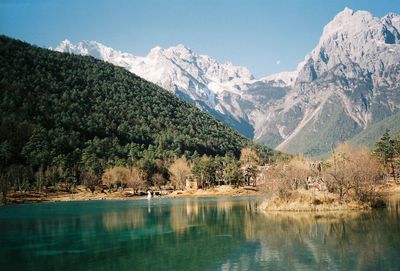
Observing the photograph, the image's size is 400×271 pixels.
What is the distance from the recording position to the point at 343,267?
36.7 m

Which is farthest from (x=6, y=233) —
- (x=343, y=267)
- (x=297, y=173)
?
(x=297, y=173)

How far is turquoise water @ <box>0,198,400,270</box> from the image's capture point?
132 ft

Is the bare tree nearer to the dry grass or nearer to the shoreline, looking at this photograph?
the shoreline

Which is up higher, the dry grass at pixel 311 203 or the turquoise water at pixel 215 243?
the dry grass at pixel 311 203

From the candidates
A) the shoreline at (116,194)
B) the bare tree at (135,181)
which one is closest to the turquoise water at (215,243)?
the shoreline at (116,194)

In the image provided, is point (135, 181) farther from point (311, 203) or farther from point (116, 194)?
point (311, 203)

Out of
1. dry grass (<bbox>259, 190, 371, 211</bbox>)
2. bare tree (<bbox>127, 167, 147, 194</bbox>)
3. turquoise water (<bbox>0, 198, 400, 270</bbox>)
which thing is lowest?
turquoise water (<bbox>0, 198, 400, 270</bbox>)

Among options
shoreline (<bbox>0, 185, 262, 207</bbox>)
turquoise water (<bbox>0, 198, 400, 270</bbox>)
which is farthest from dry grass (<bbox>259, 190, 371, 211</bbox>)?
shoreline (<bbox>0, 185, 262, 207</bbox>)

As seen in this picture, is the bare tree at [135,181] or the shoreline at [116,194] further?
the bare tree at [135,181]

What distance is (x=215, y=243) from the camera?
52469 millimetres

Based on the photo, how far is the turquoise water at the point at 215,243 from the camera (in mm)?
40188

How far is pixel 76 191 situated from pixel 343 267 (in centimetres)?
15862

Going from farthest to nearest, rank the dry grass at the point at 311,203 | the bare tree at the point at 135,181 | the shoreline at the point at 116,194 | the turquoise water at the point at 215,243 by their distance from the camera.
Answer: the bare tree at the point at 135,181 < the shoreline at the point at 116,194 < the dry grass at the point at 311,203 < the turquoise water at the point at 215,243

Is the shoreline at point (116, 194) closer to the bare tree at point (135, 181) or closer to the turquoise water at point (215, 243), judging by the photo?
the bare tree at point (135, 181)
